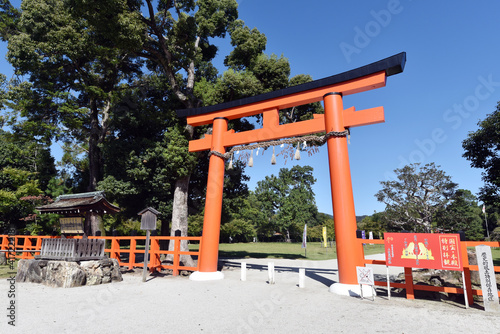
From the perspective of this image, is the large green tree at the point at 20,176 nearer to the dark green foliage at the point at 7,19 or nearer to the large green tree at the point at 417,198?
the dark green foliage at the point at 7,19

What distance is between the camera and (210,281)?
316 inches

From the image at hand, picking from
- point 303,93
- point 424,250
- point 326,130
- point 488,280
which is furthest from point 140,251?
point 488,280

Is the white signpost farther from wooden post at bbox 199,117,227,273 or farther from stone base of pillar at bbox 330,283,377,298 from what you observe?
wooden post at bbox 199,117,227,273

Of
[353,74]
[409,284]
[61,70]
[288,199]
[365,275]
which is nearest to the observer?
[365,275]

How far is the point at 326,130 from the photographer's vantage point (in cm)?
747

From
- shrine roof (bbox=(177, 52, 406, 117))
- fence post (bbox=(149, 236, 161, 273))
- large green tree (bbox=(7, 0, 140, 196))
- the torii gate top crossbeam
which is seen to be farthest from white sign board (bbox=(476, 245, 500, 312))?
large green tree (bbox=(7, 0, 140, 196))

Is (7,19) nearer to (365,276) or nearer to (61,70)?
(61,70)

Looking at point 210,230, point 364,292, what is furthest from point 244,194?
point 364,292

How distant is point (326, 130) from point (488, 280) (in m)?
4.67

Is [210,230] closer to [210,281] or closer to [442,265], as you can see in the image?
[210,281]

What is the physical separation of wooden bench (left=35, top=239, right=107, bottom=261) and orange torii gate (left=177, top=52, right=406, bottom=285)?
10.9 feet

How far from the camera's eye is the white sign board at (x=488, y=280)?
16.1ft

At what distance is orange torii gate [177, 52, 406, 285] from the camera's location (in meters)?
6.65

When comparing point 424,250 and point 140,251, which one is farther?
point 140,251
